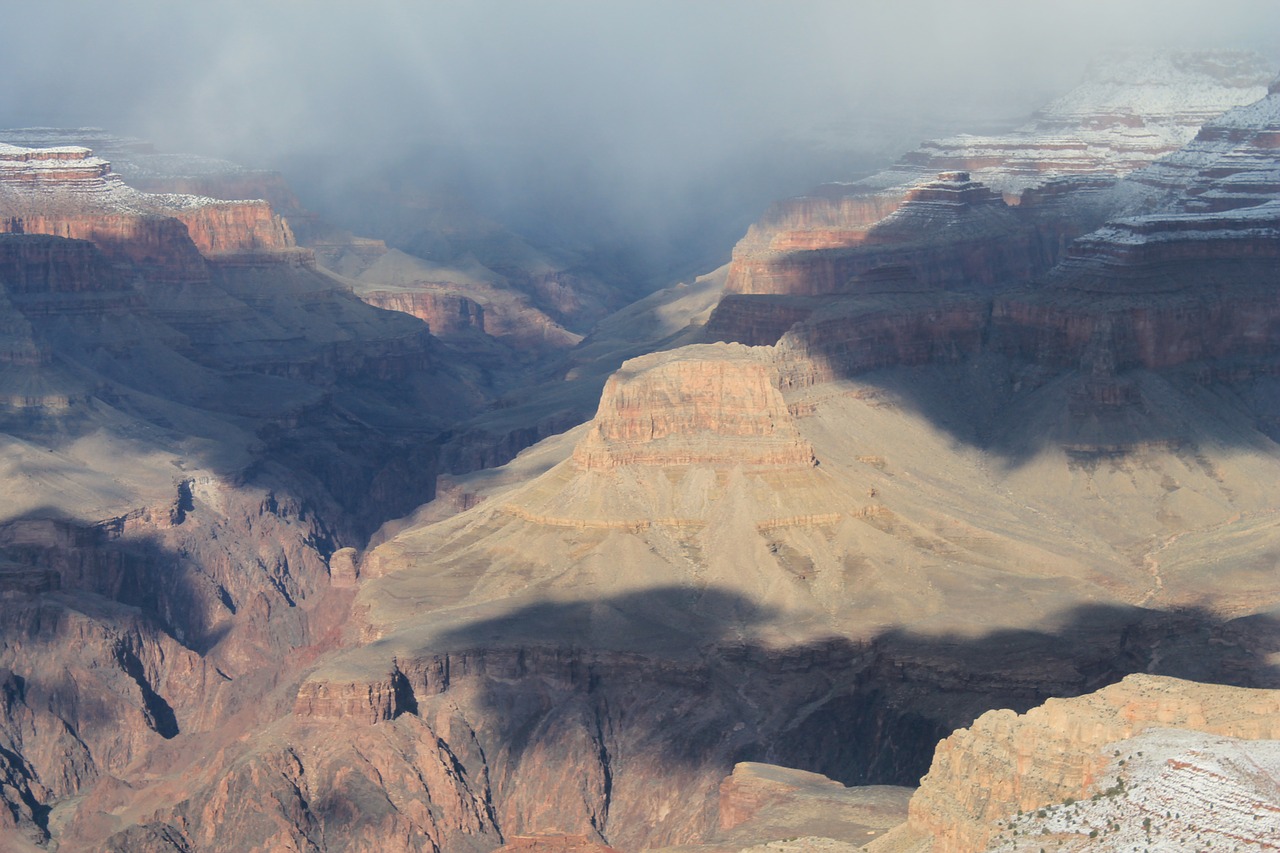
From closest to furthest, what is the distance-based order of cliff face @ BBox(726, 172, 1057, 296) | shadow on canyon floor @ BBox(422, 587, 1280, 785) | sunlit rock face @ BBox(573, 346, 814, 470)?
shadow on canyon floor @ BBox(422, 587, 1280, 785) → sunlit rock face @ BBox(573, 346, 814, 470) → cliff face @ BBox(726, 172, 1057, 296)

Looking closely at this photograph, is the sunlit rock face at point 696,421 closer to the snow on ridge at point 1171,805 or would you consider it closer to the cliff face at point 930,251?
the cliff face at point 930,251

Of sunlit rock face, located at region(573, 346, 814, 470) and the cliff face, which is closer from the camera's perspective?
sunlit rock face, located at region(573, 346, 814, 470)

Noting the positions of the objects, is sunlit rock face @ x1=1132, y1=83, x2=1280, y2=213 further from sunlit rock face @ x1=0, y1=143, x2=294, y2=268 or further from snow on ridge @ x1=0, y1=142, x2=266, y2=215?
snow on ridge @ x1=0, y1=142, x2=266, y2=215

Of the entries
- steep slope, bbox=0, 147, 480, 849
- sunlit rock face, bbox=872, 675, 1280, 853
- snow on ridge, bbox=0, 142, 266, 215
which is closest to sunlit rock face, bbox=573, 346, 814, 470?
steep slope, bbox=0, 147, 480, 849

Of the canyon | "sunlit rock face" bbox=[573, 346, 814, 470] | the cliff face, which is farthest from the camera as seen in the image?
the cliff face

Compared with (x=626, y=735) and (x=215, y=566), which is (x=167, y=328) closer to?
(x=215, y=566)

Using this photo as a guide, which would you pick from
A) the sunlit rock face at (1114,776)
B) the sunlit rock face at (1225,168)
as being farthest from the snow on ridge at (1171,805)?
the sunlit rock face at (1225,168)

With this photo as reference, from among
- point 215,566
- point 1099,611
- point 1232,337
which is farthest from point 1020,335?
point 215,566
